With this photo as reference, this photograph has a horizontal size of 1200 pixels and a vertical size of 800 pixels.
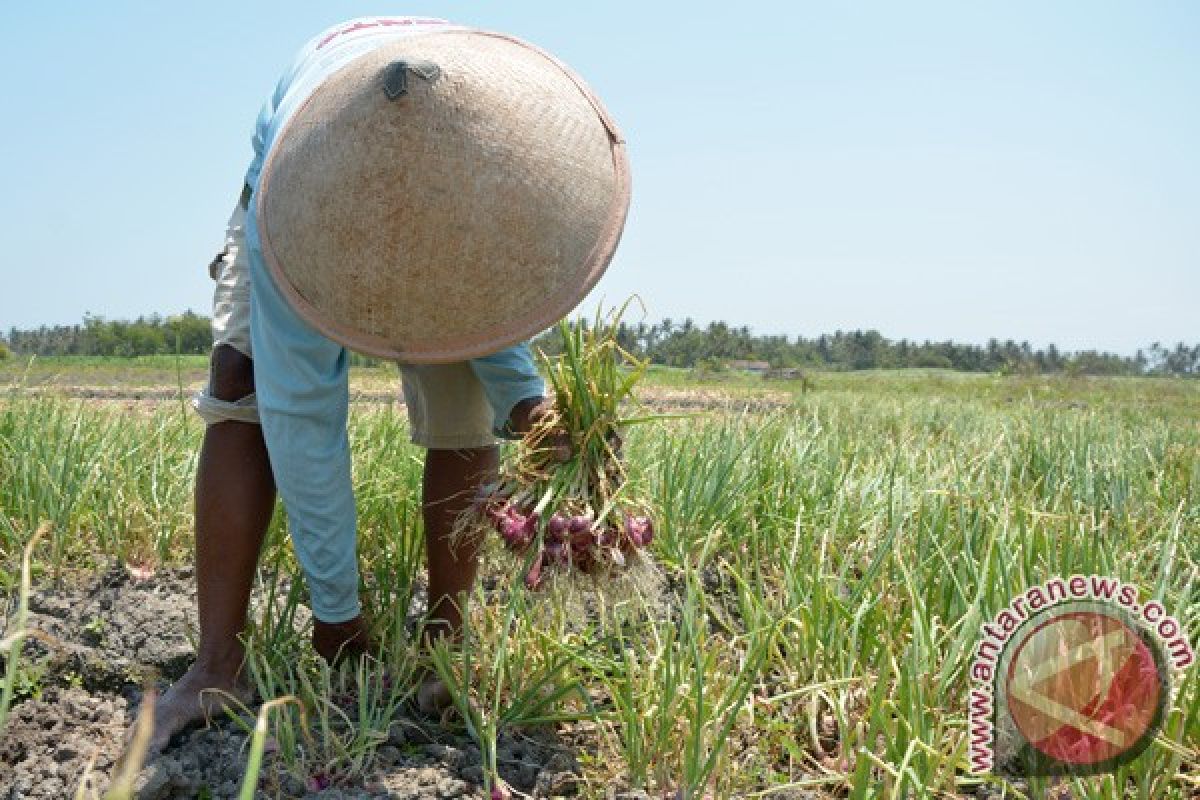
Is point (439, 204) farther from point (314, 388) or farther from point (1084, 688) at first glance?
point (1084, 688)

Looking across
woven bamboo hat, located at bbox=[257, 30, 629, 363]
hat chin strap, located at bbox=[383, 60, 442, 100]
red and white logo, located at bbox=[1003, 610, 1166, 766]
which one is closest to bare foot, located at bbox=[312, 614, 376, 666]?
woven bamboo hat, located at bbox=[257, 30, 629, 363]

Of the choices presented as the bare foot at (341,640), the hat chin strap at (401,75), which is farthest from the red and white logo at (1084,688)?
the hat chin strap at (401,75)

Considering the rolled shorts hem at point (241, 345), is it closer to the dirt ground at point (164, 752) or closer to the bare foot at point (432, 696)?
the dirt ground at point (164, 752)

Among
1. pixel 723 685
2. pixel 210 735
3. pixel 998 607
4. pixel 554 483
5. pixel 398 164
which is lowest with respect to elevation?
pixel 210 735

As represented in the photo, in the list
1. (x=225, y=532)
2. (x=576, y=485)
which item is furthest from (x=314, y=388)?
(x=576, y=485)

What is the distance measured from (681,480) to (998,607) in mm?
942

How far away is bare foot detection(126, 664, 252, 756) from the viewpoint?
1.76m

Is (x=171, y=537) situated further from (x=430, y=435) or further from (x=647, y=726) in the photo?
(x=647, y=726)

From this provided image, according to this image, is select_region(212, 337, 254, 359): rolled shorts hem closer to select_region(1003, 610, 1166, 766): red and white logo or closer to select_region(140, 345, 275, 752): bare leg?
select_region(140, 345, 275, 752): bare leg

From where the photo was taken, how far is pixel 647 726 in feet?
5.49

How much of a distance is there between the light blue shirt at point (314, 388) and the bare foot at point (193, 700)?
0.19 metres

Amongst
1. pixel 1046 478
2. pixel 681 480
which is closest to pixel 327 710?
pixel 681 480

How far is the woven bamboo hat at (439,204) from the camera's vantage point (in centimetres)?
139

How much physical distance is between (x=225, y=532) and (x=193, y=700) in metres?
0.29
